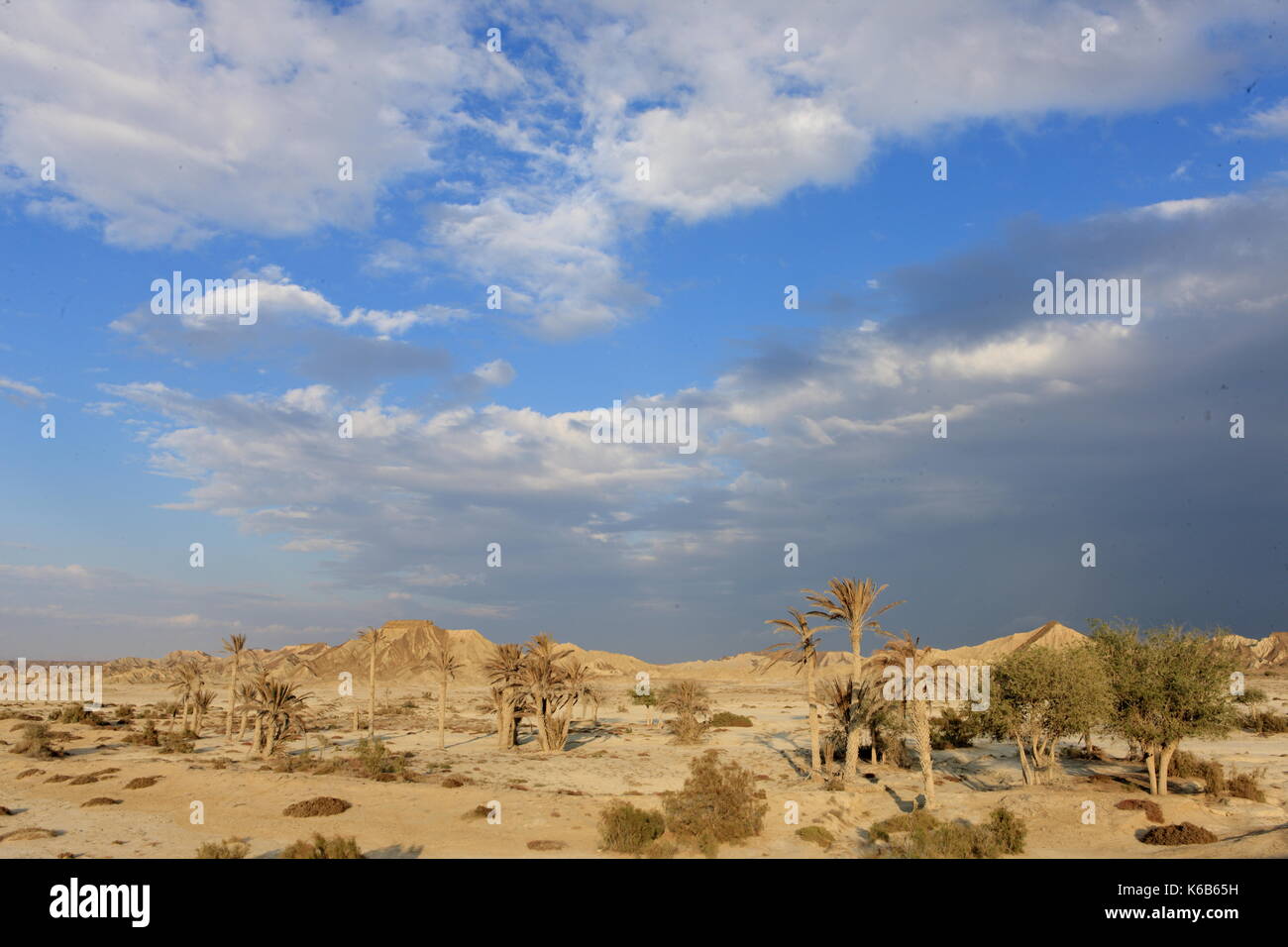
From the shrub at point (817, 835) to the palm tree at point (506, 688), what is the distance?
1024 inches

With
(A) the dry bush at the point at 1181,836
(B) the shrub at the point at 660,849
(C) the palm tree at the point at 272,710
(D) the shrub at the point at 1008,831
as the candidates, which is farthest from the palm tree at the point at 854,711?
(C) the palm tree at the point at 272,710

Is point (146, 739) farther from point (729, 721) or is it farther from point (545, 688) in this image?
point (729, 721)

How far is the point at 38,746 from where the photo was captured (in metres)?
38.5

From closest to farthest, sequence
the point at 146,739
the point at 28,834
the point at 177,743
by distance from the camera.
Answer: the point at 28,834, the point at 177,743, the point at 146,739

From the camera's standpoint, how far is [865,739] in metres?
37.5

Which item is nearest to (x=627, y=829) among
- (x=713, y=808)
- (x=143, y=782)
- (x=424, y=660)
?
(x=713, y=808)

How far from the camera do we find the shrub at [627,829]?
21375 millimetres

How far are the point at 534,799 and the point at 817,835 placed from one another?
39.0ft

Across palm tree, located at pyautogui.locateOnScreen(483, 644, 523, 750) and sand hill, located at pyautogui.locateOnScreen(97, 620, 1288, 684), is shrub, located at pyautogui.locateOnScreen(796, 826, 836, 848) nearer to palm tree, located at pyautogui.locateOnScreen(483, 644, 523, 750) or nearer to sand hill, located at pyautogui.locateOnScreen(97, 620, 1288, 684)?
palm tree, located at pyautogui.locateOnScreen(483, 644, 523, 750)

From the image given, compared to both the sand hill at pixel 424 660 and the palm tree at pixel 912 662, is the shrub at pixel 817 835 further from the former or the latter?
the sand hill at pixel 424 660
